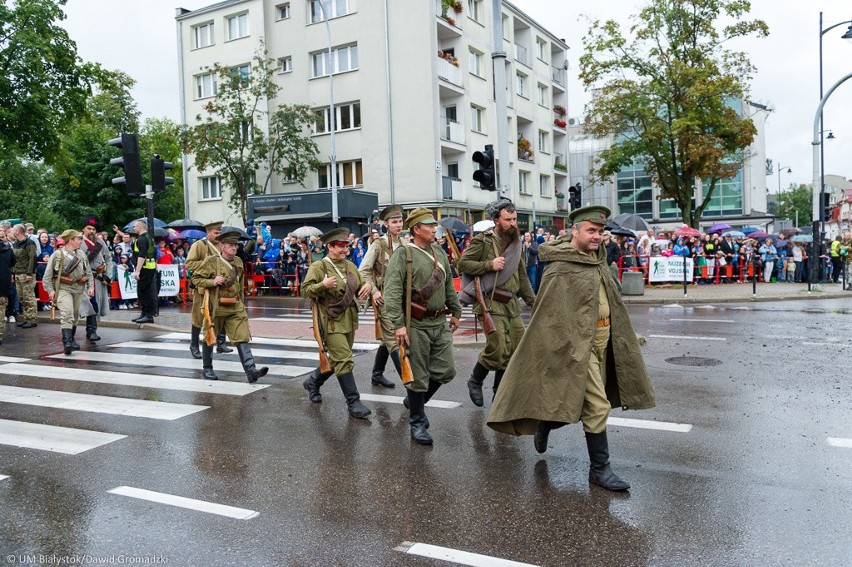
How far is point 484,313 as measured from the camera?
6.73m

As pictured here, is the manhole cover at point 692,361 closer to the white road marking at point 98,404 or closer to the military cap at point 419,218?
the military cap at point 419,218

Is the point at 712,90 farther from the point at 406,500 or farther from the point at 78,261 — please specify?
the point at 406,500

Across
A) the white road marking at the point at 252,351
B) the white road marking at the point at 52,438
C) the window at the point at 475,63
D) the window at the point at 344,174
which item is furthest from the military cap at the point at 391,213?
the window at the point at 475,63

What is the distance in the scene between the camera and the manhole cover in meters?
9.02

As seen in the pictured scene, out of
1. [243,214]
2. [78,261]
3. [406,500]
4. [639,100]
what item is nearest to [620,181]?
[639,100]

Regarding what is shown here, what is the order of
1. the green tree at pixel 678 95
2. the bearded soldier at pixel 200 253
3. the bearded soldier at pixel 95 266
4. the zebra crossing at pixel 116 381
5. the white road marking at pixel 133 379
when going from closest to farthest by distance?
the zebra crossing at pixel 116 381, the white road marking at pixel 133 379, the bearded soldier at pixel 200 253, the bearded soldier at pixel 95 266, the green tree at pixel 678 95

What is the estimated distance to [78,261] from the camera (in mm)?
10656

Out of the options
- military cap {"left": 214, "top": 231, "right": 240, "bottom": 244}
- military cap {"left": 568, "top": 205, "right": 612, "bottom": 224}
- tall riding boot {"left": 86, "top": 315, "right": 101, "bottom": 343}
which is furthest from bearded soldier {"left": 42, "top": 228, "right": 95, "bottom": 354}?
military cap {"left": 568, "top": 205, "right": 612, "bottom": 224}

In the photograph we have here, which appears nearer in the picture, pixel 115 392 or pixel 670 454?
pixel 670 454

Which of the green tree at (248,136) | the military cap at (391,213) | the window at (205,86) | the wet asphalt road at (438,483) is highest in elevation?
the window at (205,86)

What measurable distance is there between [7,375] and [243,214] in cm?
2682

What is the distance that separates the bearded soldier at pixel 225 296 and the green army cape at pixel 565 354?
4150 millimetres

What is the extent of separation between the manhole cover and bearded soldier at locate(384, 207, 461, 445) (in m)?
4.24

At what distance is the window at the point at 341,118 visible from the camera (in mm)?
34438
